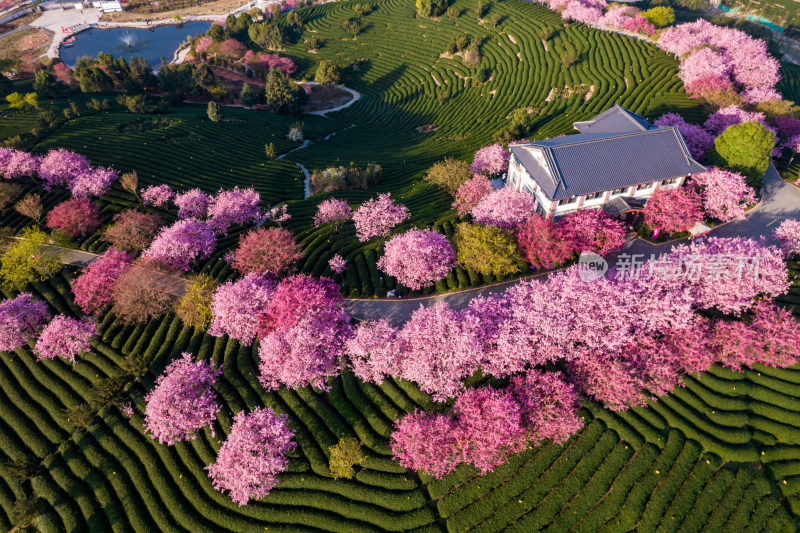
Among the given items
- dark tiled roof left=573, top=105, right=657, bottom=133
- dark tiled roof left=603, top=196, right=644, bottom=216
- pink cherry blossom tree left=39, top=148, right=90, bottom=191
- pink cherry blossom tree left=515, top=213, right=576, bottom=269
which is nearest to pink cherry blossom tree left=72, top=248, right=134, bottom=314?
pink cherry blossom tree left=39, top=148, right=90, bottom=191

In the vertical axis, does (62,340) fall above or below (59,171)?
below

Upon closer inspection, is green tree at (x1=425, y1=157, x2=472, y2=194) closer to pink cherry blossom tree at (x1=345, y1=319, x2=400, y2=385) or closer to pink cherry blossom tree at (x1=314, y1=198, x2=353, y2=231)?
pink cherry blossom tree at (x1=314, y1=198, x2=353, y2=231)

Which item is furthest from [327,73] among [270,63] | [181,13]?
[181,13]

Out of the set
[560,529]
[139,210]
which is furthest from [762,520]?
[139,210]

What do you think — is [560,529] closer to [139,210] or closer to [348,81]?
[139,210]

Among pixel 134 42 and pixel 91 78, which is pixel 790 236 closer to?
pixel 91 78

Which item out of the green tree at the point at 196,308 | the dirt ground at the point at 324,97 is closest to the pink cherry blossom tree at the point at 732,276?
the green tree at the point at 196,308
